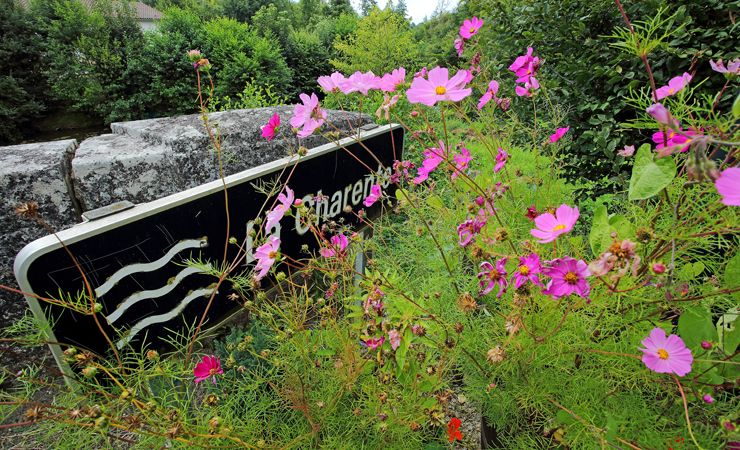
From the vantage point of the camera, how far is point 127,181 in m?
1.07

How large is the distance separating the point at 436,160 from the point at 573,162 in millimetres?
658

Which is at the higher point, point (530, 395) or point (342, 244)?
point (342, 244)

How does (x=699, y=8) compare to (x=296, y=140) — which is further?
(x=296, y=140)

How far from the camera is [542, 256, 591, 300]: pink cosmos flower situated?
1.79 ft

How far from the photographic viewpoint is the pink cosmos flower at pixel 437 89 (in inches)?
25.5

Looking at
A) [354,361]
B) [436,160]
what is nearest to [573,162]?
[436,160]

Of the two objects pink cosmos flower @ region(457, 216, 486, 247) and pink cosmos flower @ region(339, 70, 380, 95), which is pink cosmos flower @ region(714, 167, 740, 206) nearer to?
pink cosmos flower @ region(457, 216, 486, 247)

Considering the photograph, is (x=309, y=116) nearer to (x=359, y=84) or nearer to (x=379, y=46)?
(x=359, y=84)

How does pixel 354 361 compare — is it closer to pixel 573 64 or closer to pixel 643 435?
pixel 643 435

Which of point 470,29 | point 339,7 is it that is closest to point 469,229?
point 470,29

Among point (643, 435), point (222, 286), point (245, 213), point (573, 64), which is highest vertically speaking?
point (573, 64)

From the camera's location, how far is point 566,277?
0.55 m

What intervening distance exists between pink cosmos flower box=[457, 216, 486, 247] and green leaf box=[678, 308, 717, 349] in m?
0.36

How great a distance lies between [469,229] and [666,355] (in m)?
0.35
